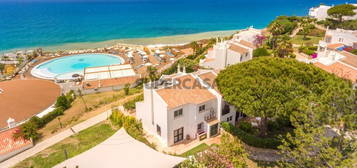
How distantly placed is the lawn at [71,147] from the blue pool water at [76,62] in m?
44.1

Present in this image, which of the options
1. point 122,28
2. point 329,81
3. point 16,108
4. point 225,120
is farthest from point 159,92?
point 122,28

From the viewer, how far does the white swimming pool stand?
211 feet

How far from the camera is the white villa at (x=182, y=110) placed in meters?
23.7

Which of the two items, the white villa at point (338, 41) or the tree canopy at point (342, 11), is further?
the tree canopy at point (342, 11)

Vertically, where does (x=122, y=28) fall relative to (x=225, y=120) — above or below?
above

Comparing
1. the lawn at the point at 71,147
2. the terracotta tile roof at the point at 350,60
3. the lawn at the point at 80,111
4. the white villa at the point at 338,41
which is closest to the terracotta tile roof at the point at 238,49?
the terracotta tile roof at the point at 350,60

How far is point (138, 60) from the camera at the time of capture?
73.2 m

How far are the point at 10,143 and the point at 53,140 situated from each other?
4614 mm

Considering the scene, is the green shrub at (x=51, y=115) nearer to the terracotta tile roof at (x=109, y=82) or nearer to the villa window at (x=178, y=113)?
the terracotta tile roof at (x=109, y=82)

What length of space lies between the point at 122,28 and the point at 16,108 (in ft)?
341

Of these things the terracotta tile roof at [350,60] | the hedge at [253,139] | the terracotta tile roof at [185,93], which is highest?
the terracotta tile roof at [350,60]

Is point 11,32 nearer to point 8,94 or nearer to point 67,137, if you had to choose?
point 8,94

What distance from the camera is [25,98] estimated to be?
143ft

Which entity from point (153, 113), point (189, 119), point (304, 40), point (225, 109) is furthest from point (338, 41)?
point (153, 113)
